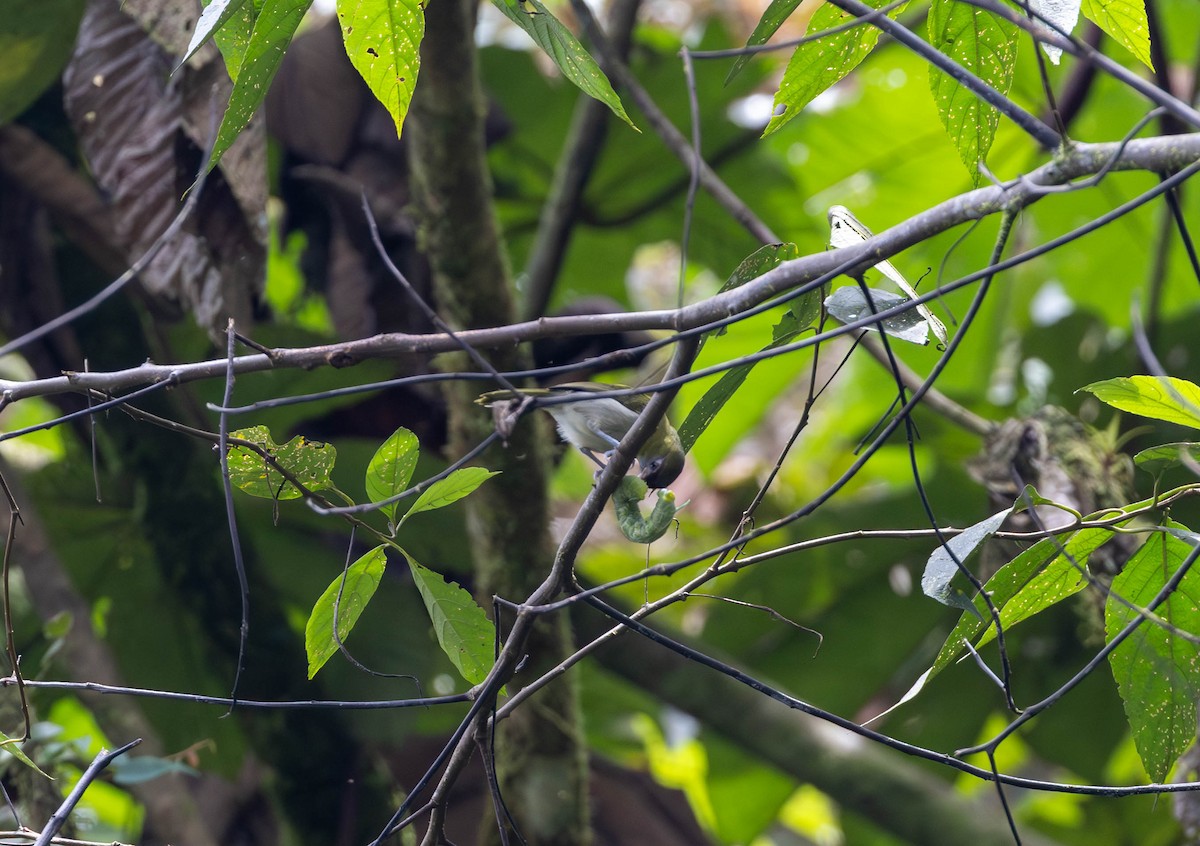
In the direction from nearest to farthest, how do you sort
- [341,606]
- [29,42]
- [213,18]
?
[213,18] < [341,606] < [29,42]

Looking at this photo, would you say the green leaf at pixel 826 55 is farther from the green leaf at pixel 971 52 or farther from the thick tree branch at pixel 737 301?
the thick tree branch at pixel 737 301

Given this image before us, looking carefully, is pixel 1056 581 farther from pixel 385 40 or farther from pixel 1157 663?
pixel 385 40

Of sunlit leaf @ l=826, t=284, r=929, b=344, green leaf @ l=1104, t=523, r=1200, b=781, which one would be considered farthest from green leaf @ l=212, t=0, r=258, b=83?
green leaf @ l=1104, t=523, r=1200, b=781

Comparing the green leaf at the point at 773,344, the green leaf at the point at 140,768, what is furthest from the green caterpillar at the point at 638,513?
the green leaf at the point at 140,768

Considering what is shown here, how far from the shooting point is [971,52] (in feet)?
2.28

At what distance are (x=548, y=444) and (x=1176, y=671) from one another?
797 mm

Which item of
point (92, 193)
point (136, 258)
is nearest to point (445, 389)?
point (136, 258)

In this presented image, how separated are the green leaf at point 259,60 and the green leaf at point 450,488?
0.22 m

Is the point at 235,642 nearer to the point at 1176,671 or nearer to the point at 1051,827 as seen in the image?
the point at 1176,671

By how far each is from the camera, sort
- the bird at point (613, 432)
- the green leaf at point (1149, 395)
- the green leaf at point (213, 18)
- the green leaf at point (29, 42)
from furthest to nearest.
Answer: the green leaf at point (29, 42) < the bird at point (613, 432) < the green leaf at point (1149, 395) < the green leaf at point (213, 18)

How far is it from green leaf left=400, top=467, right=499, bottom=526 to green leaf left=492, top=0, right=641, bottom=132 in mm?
222

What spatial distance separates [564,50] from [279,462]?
30cm

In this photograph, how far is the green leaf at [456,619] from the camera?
2.12 feet

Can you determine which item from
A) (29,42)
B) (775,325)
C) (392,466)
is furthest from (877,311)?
(29,42)
